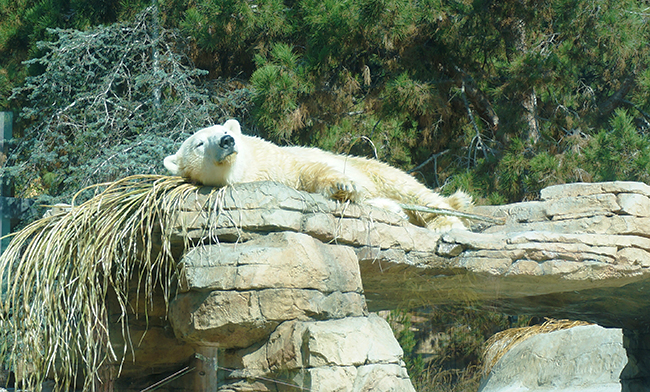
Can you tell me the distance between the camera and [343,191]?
416 centimetres

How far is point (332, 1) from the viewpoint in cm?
773

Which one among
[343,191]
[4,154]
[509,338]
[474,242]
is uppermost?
[343,191]

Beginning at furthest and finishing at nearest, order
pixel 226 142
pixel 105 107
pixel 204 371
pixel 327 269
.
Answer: pixel 105 107, pixel 204 371, pixel 226 142, pixel 327 269

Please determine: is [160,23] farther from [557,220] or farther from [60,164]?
[557,220]

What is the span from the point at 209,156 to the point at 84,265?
96 centimetres

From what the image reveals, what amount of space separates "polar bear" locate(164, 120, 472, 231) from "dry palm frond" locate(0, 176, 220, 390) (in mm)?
239

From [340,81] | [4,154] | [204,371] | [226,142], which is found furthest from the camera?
[340,81]

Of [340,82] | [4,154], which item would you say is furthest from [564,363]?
[4,154]

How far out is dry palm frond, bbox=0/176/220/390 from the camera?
381 cm

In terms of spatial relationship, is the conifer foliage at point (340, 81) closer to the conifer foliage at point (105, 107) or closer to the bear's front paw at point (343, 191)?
the conifer foliage at point (105, 107)

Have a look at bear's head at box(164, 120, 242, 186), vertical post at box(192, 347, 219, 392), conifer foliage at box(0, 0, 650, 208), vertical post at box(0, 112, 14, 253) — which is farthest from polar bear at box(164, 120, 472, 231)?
vertical post at box(0, 112, 14, 253)

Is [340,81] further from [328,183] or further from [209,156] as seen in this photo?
[209,156]

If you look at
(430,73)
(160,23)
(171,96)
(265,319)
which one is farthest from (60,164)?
(265,319)

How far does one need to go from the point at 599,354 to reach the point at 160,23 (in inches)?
267
